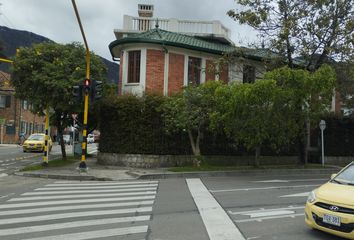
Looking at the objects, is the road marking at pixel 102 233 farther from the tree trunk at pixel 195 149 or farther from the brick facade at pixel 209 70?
the brick facade at pixel 209 70

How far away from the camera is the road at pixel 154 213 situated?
342 inches

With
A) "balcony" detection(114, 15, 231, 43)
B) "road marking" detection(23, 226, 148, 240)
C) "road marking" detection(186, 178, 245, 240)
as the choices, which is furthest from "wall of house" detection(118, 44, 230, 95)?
"road marking" detection(23, 226, 148, 240)

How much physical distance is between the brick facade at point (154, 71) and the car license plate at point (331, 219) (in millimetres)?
20848

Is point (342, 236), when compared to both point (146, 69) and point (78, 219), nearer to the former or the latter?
point (78, 219)

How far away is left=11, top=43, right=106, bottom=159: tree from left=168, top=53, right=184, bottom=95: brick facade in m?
4.73

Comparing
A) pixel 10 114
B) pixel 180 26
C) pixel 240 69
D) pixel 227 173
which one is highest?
pixel 180 26

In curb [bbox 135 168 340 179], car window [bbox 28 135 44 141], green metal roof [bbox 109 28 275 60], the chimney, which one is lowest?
curb [bbox 135 168 340 179]

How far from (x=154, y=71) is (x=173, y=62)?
142 centimetres

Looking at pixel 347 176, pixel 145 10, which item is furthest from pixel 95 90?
pixel 145 10

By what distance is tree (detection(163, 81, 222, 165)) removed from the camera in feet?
78.3

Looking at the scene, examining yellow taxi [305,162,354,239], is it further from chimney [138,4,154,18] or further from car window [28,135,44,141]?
chimney [138,4,154,18]

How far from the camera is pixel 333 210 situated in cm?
791

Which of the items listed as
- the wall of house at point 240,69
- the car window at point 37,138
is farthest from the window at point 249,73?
the car window at point 37,138

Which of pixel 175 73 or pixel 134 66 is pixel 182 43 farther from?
pixel 134 66
